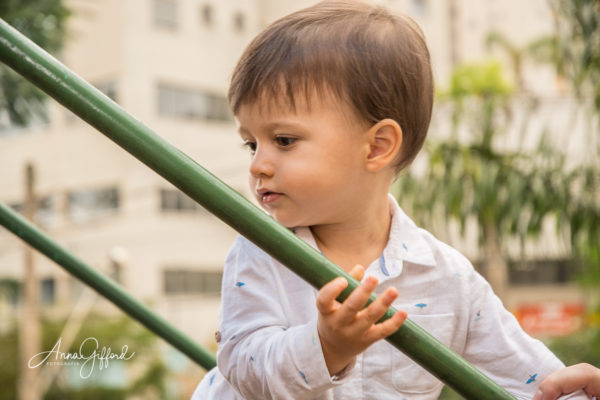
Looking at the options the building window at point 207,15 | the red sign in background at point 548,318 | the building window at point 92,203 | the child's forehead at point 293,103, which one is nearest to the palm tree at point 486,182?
the child's forehead at point 293,103

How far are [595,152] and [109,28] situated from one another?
57.1 feet

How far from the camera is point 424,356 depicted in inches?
33.7

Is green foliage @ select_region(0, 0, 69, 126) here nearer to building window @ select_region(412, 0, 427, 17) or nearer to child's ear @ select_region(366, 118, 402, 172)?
child's ear @ select_region(366, 118, 402, 172)

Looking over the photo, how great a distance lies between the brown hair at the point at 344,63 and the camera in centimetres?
112

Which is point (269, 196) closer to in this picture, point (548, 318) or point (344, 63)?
point (344, 63)

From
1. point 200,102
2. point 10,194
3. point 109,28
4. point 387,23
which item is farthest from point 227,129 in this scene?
point 387,23

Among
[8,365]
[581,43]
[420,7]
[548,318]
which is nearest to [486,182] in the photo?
[581,43]

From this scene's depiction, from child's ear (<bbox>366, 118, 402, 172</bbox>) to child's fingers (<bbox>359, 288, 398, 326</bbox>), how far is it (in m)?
0.37

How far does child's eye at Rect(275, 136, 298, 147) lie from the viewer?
1.11 m

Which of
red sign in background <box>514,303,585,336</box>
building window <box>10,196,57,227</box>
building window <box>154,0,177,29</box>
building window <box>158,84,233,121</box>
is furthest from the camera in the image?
red sign in background <box>514,303,585,336</box>

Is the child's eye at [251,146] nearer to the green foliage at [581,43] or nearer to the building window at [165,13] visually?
the green foliage at [581,43]

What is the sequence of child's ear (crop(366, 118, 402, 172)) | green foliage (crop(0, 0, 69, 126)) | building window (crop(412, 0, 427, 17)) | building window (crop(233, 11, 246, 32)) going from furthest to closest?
building window (crop(412, 0, 427, 17)), building window (crop(233, 11, 246, 32)), green foliage (crop(0, 0, 69, 126)), child's ear (crop(366, 118, 402, 172))

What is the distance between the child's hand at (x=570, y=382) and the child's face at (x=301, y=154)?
1.31 feet

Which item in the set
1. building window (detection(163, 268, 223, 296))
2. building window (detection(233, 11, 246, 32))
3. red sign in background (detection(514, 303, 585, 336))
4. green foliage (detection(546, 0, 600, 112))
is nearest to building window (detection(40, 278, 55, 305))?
building window (detection(163, 268, 223, 296))
